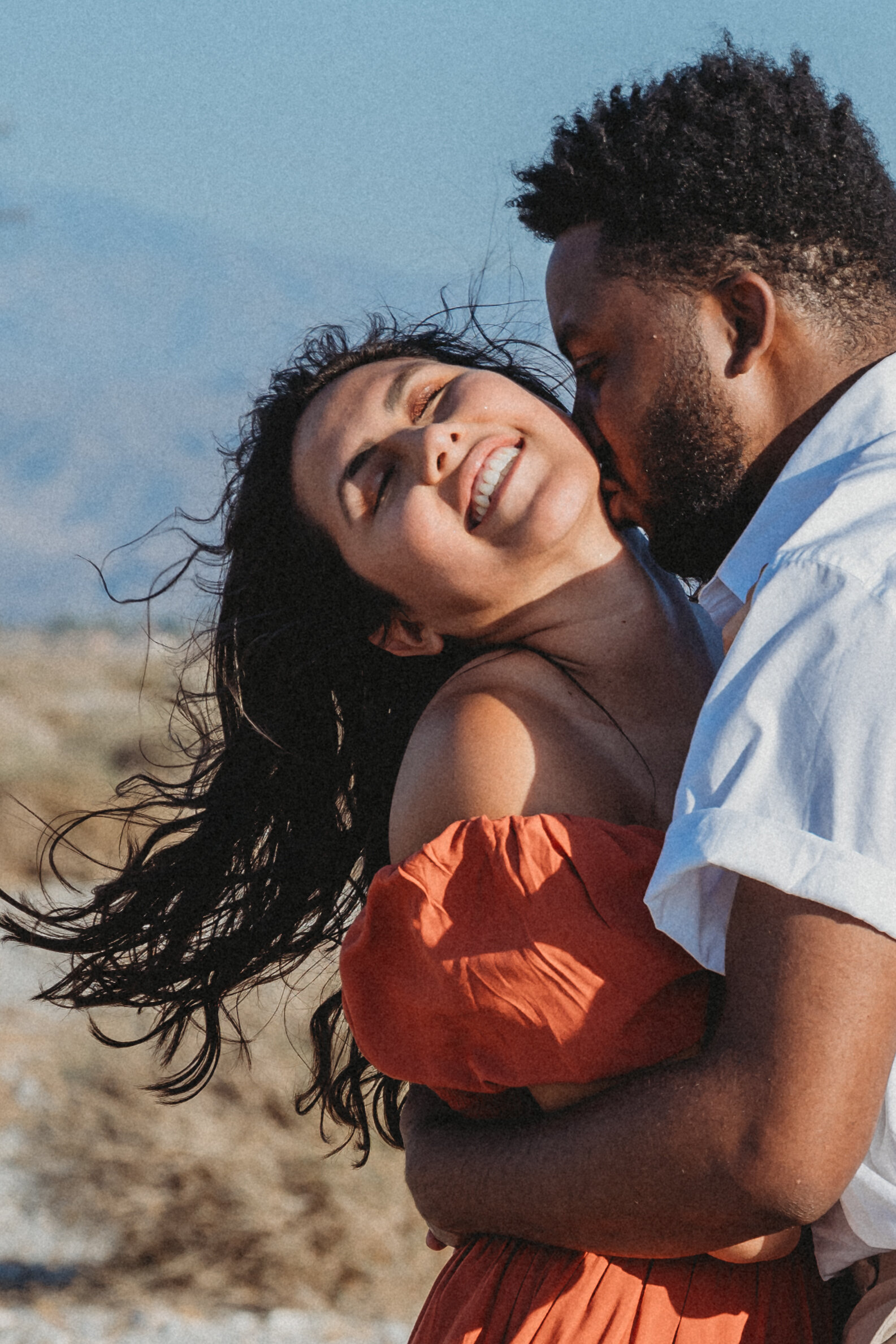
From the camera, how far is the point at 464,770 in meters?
2.03

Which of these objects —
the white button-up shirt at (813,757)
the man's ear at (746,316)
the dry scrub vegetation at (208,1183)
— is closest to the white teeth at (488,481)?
the man's ear at (746,316)

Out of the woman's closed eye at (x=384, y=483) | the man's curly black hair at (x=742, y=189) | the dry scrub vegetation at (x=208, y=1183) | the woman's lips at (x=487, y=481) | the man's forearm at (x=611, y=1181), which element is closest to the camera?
the man's forearm at (x=611, y=1181)

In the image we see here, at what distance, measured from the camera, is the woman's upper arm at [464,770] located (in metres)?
2.00

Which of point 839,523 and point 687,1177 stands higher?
point 839,523

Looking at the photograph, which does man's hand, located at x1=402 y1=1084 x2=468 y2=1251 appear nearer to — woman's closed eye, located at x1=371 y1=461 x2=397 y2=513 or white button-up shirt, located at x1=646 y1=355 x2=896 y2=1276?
white button-up shirt, located at x1=646 y1=355 x2=896 y2=1276

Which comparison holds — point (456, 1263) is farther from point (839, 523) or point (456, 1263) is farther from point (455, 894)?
point (839, 523)

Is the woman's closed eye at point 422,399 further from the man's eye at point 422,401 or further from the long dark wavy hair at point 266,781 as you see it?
the long dark wavy hair at point 266,781

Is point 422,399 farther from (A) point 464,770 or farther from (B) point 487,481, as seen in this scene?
(A) point 464,770

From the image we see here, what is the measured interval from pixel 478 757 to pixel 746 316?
32.1 inches

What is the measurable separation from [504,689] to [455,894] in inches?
17.2

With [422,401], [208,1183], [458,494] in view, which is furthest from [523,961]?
[208,1183]

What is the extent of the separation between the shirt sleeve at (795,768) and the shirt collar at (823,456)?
25cm

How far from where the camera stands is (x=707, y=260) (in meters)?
2.26

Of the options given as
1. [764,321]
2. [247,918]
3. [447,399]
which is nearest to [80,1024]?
[247,918]
